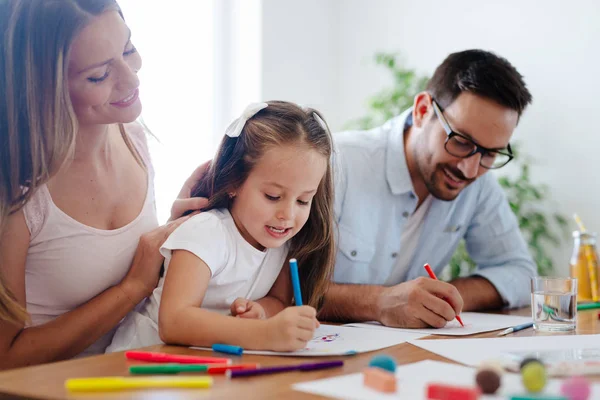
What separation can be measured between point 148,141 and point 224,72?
179 centimetres

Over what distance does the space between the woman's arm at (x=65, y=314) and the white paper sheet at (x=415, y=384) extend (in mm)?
566

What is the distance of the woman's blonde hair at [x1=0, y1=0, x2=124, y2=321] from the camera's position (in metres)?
1.18

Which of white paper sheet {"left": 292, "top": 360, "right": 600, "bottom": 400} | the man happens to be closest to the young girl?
the man

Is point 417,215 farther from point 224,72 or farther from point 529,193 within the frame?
point 224,72

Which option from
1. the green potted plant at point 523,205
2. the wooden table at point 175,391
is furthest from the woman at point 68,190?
the green potted plant at point 523,205

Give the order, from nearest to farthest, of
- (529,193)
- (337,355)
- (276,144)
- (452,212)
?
(337,355) → (276,144) → (452,212) → (529,193)

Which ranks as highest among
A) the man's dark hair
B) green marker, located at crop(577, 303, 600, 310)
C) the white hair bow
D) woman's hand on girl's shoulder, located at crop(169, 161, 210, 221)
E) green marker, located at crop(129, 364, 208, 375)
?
the man's dark hair

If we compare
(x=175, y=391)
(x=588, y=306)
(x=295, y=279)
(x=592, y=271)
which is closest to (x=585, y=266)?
(x=592, y=271)

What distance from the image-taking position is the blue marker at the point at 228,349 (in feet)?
3.34

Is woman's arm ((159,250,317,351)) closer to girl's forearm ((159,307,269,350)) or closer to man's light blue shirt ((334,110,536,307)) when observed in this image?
girl's forearm ((159,307,269,350))

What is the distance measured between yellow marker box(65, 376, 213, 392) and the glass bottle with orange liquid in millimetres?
1434

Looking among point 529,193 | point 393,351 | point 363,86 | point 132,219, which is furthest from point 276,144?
point 363,86

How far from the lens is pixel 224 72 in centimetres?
331

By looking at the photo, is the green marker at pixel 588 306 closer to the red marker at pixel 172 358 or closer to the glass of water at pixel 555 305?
the glass of water at pixel 555 305
